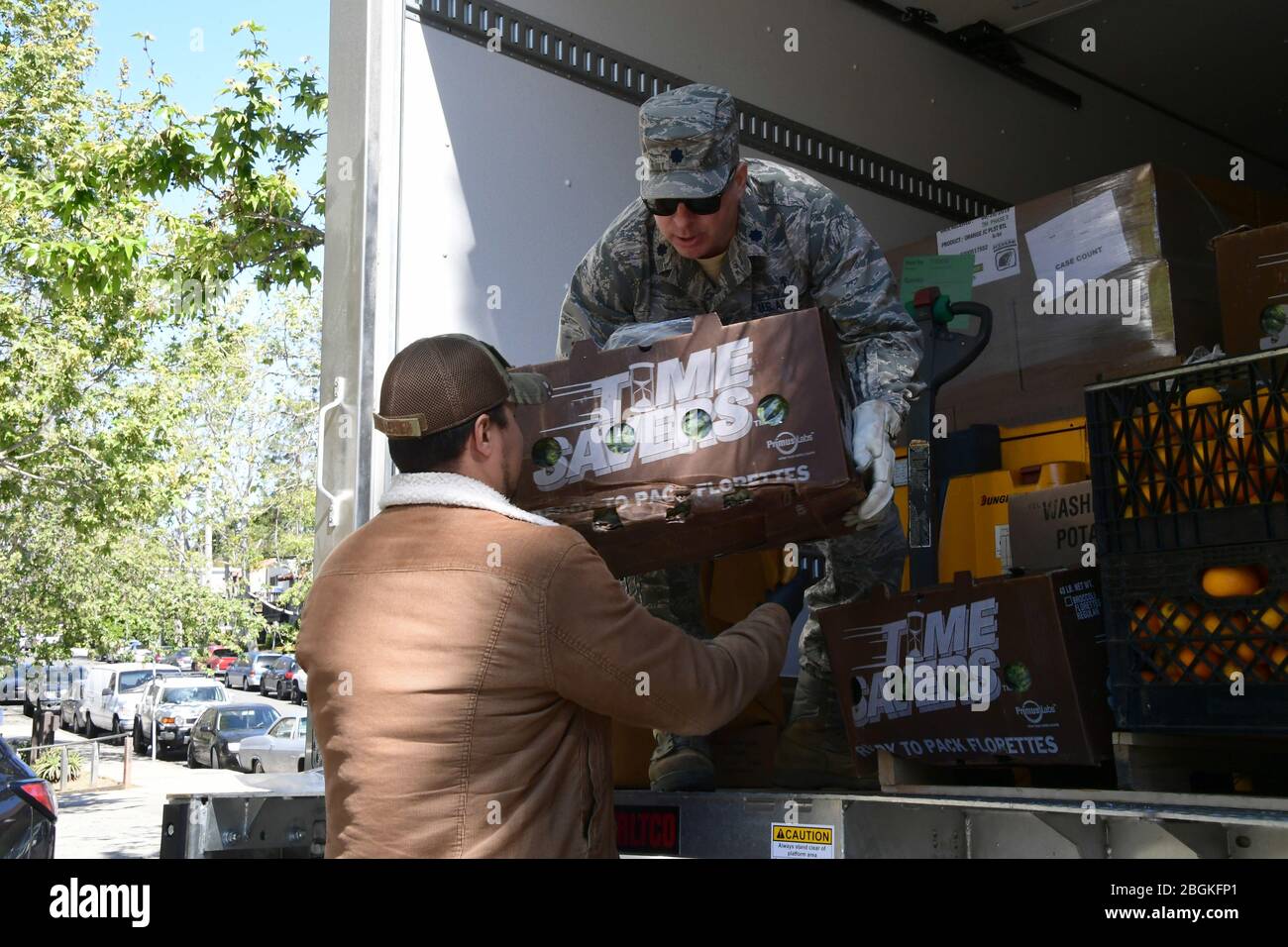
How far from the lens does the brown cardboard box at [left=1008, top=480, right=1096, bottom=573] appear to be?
10.4 feet

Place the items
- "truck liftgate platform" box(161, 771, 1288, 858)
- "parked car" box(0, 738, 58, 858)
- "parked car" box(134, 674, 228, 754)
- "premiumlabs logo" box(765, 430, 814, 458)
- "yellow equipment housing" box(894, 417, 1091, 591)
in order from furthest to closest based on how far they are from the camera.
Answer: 1. "parked car" box(134, 674, 228, 754)
2. "parked car" box(0, 738, 58, 858)
3. "yellow equipment housing" box(894, 417, 1091, 591)
4. "premiumlabs logo" box(765, 430, 814, 458)
5. "truck liftgate platform" box(161, 771, 1288, 858)

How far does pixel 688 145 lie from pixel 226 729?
970 inches

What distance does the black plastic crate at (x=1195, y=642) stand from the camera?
6.84 ft

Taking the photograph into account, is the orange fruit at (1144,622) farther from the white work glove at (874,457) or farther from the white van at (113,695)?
the white van at (113,695)

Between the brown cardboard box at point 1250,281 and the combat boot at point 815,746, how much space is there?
1182 mm

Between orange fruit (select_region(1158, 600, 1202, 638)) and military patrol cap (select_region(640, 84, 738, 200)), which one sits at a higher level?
military patrol cap (select_region(640, 84, 738, 200))

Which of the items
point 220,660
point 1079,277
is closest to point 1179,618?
point 1079,277

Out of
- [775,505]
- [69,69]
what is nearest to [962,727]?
[775,505]

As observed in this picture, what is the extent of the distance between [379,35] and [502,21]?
0.43 m

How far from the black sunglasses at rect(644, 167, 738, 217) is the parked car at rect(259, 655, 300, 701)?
37055mm

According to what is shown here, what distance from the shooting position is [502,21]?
362 centimetres

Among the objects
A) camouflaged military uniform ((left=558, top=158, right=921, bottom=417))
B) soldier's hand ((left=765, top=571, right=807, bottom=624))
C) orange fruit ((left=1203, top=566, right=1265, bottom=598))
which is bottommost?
orange fruit ((left=1203, top=566, right=1265, bottom=598))

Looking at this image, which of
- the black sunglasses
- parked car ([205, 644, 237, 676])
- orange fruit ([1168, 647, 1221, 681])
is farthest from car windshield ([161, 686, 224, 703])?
orange fruit ([1168, 647, 1221, 681])

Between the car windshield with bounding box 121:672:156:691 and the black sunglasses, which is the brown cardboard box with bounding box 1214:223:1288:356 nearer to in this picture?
the black sunglasses
